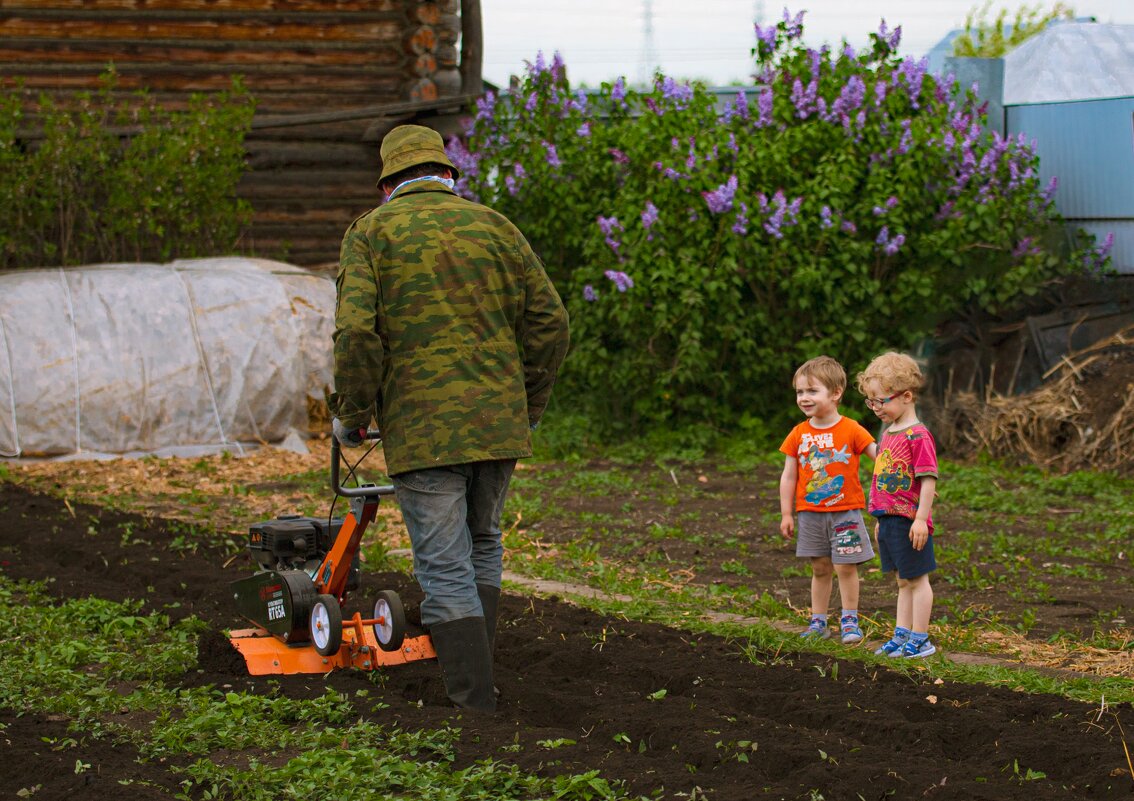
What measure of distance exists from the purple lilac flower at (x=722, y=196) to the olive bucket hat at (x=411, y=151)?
5.97m

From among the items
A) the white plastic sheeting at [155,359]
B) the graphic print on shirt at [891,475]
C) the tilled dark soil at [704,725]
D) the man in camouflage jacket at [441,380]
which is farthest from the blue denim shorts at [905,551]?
the white plastic sheeting at [155,359]

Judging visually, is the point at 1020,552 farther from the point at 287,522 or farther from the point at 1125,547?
the point at 287,522

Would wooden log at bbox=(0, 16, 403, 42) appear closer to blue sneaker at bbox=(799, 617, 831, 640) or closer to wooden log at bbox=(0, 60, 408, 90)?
wooden log at bbox=(0, 60, 408, 90)

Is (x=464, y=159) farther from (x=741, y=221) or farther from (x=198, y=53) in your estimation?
(x=198, y=53)

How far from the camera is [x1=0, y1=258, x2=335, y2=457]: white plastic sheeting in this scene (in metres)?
10.9

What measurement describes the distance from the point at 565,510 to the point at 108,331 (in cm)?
462

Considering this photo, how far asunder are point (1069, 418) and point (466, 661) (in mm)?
6951

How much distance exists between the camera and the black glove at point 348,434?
4.67m

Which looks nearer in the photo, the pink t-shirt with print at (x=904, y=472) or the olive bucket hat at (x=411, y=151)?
the olive bucket hat at (x=411, y=151)

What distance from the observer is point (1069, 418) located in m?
10.1

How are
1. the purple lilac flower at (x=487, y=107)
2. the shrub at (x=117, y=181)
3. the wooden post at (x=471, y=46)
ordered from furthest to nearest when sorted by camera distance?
the wooden post at (x=471, y=46) → the purple lilac flower at (x=487, y=107) → the shrub at (x=117, y=181)

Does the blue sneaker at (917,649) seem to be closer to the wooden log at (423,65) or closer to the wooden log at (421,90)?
the wooden log at (421,90)

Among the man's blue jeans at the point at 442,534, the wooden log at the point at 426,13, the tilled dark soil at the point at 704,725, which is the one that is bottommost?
the tilled dark soil at the point at 704,725

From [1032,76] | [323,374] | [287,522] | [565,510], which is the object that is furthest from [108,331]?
[1032,76]
